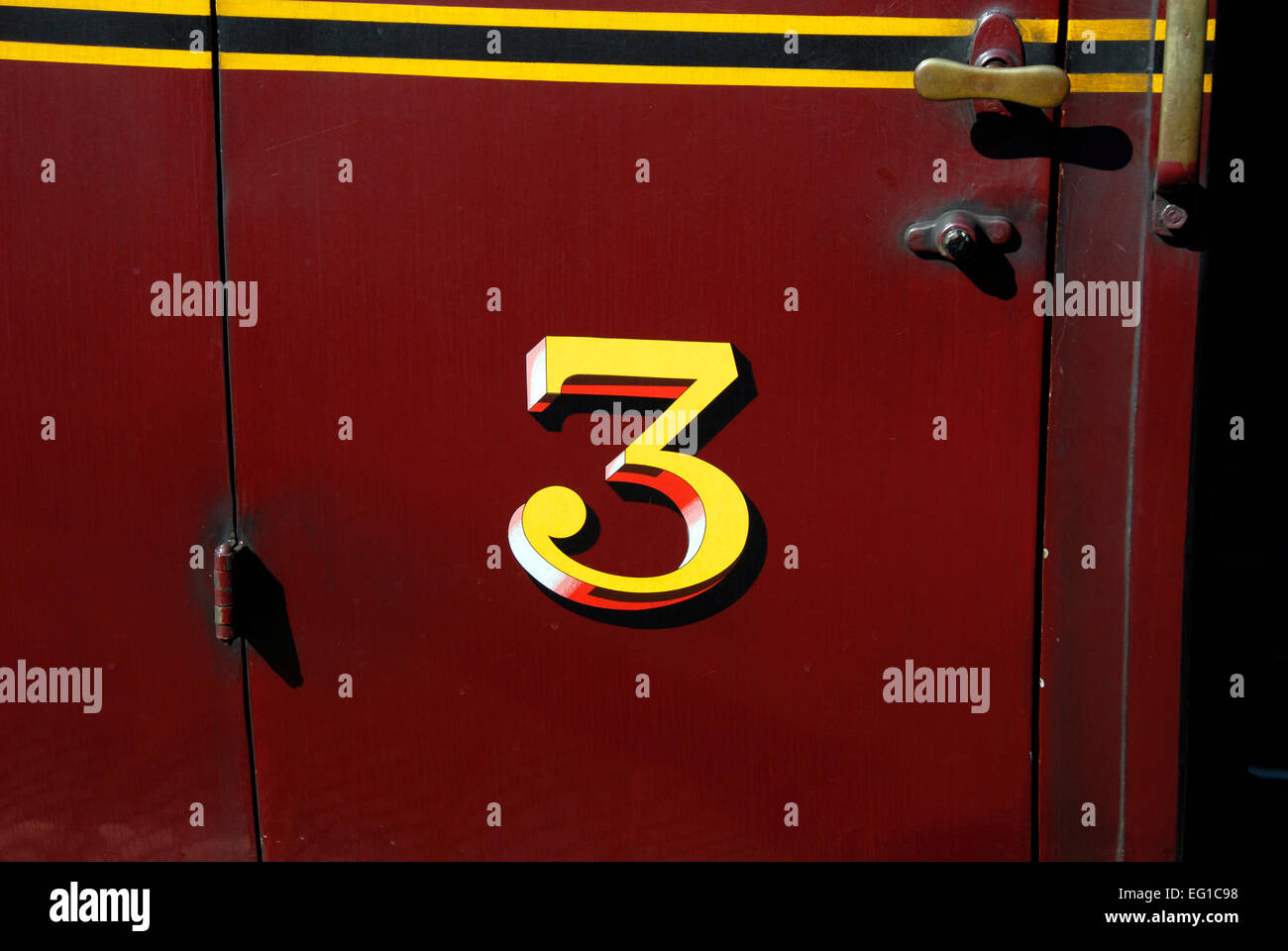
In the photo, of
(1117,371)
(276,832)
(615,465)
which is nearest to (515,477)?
(615,465)

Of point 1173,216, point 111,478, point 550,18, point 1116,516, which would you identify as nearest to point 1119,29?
point 1173,216

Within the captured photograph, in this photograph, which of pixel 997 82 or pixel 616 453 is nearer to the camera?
pixel 997 82

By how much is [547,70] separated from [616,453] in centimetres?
53

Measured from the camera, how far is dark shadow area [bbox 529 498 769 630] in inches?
53.7

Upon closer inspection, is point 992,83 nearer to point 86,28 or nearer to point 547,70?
point 547,70

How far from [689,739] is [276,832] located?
637 mm

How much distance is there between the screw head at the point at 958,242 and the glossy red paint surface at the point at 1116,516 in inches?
5.9

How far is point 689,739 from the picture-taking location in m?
1.40

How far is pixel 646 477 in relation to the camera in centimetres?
135

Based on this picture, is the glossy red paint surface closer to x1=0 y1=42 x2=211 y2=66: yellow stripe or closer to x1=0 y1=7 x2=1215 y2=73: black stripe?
x1=0 y1=7 x2=1215 y2=73: black stripe

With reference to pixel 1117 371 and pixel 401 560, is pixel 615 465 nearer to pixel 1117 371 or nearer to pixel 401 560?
pixel 401 560

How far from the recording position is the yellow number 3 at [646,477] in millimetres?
1328

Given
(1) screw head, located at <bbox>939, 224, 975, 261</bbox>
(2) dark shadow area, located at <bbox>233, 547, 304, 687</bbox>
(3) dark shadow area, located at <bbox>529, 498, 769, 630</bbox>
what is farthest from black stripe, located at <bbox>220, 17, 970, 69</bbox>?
(2) dark shadow area, located at <bbox>233, 547, 304, 687</bbox>

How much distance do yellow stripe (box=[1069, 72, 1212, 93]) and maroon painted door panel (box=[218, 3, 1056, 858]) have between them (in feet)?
0.42
